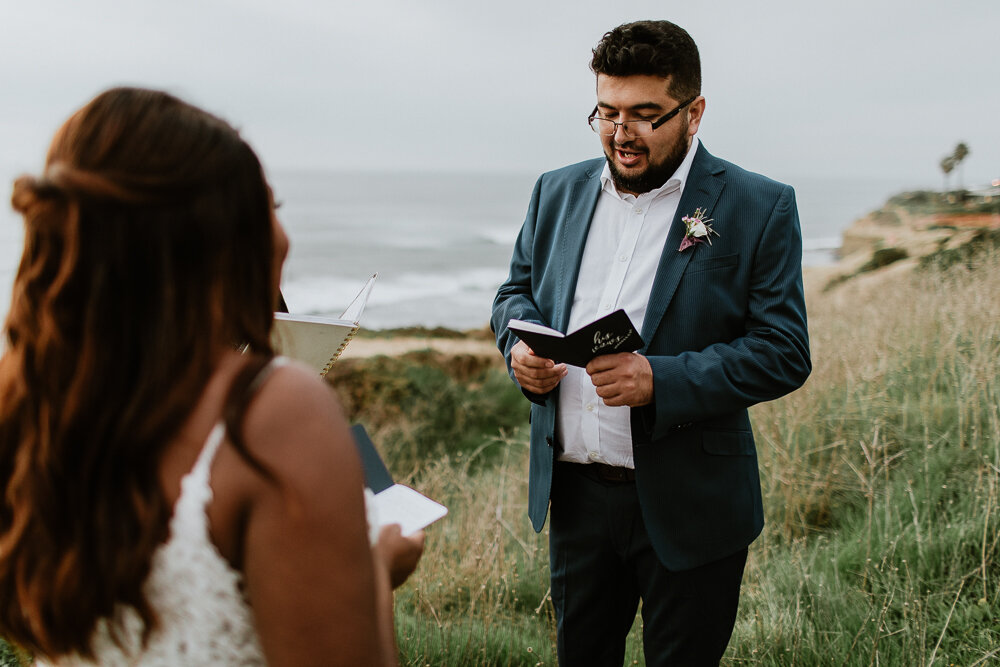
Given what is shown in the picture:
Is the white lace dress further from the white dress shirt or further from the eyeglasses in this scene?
the eyeglasses

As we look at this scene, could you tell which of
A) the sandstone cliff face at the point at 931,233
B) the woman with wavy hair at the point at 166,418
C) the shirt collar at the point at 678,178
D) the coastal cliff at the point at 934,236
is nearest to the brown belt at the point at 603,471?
the shirt collar at the point at 678,178

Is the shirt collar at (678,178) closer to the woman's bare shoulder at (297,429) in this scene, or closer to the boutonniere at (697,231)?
the boutonniere at (697,231)

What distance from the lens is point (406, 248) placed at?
55375mm

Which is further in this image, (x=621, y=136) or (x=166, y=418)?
(x=621, y=136)

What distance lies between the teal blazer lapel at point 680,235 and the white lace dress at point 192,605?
5.44 feet

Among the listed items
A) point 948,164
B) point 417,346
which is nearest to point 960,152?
point 948,164

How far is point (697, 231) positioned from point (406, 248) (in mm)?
53742

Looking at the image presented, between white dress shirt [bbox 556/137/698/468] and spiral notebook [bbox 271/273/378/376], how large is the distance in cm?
103

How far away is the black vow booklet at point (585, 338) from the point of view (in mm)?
2053

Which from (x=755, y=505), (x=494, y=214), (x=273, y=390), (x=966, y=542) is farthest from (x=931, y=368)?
(x=494, y=214)

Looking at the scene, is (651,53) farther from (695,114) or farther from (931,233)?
(931,233)

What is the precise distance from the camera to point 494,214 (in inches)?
3273

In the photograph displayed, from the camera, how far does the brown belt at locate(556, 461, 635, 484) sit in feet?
8.37

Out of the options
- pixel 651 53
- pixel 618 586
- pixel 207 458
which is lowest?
pixel 618 586
